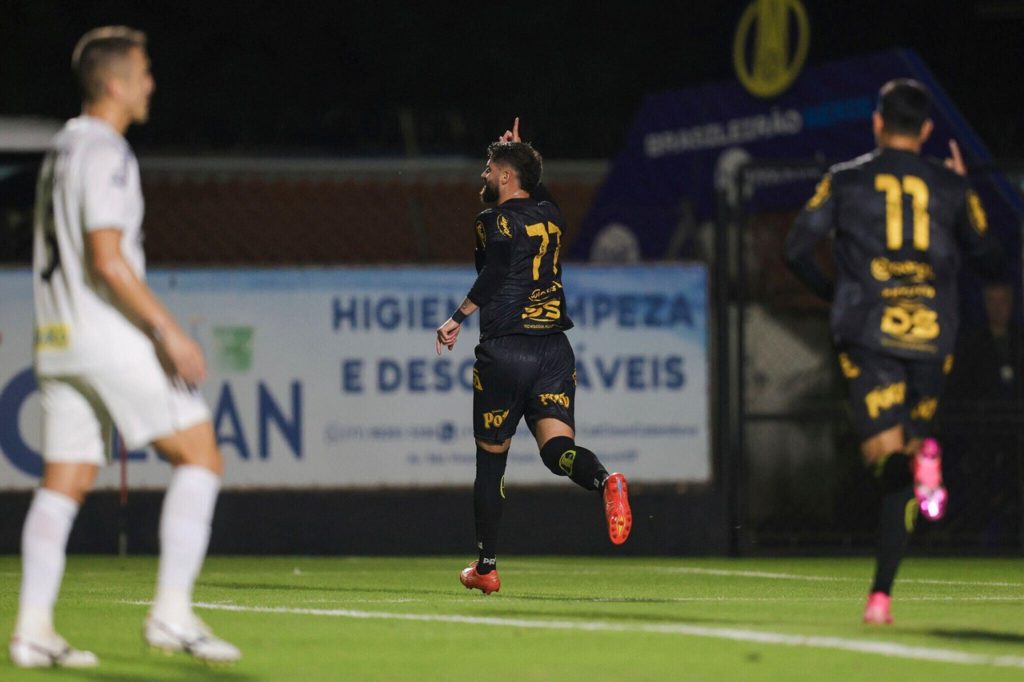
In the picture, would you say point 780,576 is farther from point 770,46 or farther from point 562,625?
point 770,46

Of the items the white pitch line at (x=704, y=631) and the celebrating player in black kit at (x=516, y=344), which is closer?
the white pitch line at (x=704, y=631)

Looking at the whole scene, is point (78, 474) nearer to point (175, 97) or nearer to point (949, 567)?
point (949, 567)

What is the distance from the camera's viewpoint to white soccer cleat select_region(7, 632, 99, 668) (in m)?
6.78

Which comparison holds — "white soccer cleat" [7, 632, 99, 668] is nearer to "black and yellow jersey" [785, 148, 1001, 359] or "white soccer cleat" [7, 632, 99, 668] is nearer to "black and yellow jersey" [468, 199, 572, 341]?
"black and yellow jersey" [785, 148, 1001, 359]

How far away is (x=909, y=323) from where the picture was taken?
8.07 m

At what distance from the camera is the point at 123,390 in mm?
6832

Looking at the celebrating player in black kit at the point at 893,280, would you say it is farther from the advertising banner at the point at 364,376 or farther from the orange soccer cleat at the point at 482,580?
the advertising banner at the point at 364,376

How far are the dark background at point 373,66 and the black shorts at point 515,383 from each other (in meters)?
21.7

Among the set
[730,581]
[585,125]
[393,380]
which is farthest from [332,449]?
[585,125]

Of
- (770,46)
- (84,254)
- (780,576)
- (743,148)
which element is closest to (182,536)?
(84,254)

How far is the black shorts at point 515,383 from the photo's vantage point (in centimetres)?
1052

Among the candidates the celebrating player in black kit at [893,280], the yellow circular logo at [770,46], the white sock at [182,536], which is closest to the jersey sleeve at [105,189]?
the white sock at [182,536]

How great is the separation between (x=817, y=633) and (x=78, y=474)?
8.58 feet

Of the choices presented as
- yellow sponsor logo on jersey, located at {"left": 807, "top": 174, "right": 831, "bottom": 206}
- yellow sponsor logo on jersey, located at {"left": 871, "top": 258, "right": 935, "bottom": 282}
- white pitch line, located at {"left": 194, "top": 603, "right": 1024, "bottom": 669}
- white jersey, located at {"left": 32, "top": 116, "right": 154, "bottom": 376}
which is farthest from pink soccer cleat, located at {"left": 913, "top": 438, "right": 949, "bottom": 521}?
white jersey, located at {"left": 32, "top": 116, "right": 154, "bottom": 376}
